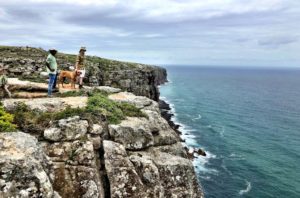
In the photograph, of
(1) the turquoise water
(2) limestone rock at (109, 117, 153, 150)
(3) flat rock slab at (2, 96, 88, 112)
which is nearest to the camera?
(2) limestone rock at (109, 117, 153, 150)

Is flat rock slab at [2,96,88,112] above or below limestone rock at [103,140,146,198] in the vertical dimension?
above

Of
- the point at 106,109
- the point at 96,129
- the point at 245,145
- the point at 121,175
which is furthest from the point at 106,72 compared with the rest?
the point at 121,175

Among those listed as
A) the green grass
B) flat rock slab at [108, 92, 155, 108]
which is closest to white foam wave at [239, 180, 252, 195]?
flat rock slab at [108, 92, 155, 108]

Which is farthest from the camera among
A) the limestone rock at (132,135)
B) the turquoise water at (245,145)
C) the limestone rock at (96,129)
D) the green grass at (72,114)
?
the turquoise water at (245,145)

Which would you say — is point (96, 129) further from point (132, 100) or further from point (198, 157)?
point (198, 157)

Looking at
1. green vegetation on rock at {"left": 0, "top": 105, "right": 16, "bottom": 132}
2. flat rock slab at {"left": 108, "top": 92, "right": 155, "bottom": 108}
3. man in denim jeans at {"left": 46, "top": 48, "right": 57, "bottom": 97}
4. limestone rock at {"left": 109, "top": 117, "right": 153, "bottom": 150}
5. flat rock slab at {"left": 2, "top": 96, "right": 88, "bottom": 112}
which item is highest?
man in denim jeans at {"left": 46, "top": 48, "right": 57, "bottom": 97}

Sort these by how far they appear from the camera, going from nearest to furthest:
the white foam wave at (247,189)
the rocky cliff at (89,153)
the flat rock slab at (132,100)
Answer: the rocky cliff at (89,153)
the flat rock slab at (132,100)
the white foam wave at (247,189)

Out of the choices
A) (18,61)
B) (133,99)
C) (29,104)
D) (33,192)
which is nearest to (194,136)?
(18,61)

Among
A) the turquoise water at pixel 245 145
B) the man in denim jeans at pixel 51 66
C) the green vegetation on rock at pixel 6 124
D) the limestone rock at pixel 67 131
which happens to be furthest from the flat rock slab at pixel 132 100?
the turquoise water at pixel 245 145

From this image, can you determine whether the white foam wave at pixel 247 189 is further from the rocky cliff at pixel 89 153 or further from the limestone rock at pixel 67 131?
the limestone rock at pixel 67 131

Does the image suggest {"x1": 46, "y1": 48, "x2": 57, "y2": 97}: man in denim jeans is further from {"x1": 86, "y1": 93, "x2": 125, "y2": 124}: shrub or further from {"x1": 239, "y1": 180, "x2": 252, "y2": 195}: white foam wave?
{"x1": 239, "y1": 180, "x2": 252, "y2": 195}: white foam wave
